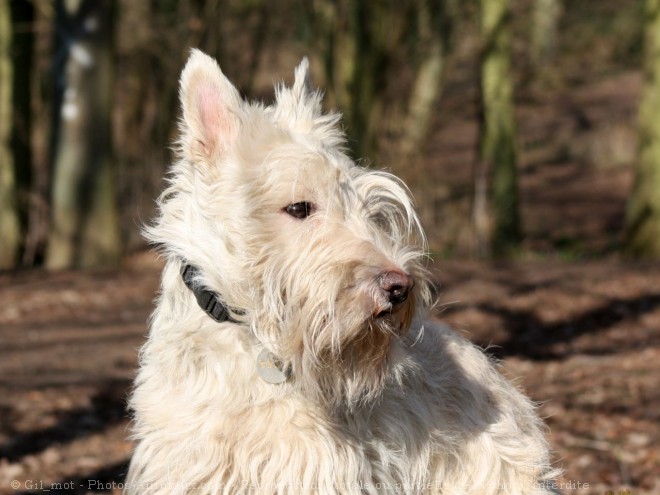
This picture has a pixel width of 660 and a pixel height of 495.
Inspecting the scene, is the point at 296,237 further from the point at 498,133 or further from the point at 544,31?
the point at 544,31

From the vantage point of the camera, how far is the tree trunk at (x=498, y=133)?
695 inches

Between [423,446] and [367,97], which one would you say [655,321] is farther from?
[423,446]

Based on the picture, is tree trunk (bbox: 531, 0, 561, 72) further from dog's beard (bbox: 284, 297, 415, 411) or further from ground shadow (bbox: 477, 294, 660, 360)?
dog's beard (bbox: 284, 297, 415, 411)

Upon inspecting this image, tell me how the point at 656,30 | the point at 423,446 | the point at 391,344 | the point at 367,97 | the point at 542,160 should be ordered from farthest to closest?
the point at 542,160 → the point at 367,97 → the point at 656,30 → the point at 423,446 → the point at 391,344

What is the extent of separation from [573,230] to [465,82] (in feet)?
43.5

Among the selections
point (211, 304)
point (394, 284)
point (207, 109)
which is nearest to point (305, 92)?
point (207, 109)

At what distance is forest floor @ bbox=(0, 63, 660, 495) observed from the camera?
783 centimetres

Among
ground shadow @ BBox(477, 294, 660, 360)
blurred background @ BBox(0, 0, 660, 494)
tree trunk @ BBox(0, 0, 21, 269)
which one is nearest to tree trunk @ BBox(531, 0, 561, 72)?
blurred background @ BBox(0, 0, 660, 494)

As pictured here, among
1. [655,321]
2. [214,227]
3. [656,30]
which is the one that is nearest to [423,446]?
[214,227]

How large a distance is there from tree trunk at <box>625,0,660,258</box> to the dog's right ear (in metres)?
13.4

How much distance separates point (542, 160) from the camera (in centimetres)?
3169

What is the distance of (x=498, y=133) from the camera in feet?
59.5

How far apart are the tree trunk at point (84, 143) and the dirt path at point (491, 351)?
2.08 ft

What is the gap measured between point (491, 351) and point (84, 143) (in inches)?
294
